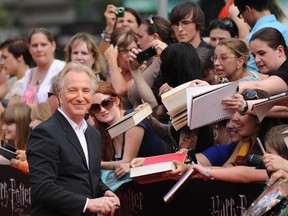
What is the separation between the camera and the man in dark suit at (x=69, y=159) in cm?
744

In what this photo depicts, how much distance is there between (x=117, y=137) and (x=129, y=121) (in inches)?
23.2

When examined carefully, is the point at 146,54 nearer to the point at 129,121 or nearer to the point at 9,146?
the point at 129,121

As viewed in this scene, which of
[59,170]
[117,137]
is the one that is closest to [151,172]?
[59,170]

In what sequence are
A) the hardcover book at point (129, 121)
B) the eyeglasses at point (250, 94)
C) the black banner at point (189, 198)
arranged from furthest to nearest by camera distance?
the hardcover book at point (129, 121)
the eyeglasses at point (250, 94)
the black banner at point (189, 198)

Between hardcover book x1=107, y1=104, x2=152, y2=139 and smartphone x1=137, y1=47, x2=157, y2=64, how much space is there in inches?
43.1

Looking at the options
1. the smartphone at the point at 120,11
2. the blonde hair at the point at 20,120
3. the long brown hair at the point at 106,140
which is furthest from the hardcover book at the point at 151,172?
the smartphone at the point at 120,11

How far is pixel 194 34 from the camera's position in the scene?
9.99m

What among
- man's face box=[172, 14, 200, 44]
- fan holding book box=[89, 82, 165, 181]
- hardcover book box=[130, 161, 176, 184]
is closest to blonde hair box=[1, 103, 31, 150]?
fan holding book box=[89, 82, 165, 181]

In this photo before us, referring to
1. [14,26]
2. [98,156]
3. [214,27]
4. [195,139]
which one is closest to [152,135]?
[195,139]

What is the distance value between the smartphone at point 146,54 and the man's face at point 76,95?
1.79 metres

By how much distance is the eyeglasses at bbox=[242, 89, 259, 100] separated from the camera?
787 centimetres

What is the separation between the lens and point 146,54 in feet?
31.4

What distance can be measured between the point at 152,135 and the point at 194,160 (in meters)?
0.88

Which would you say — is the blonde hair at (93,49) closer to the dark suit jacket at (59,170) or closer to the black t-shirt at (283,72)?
the black t-shirt at (283,72)
